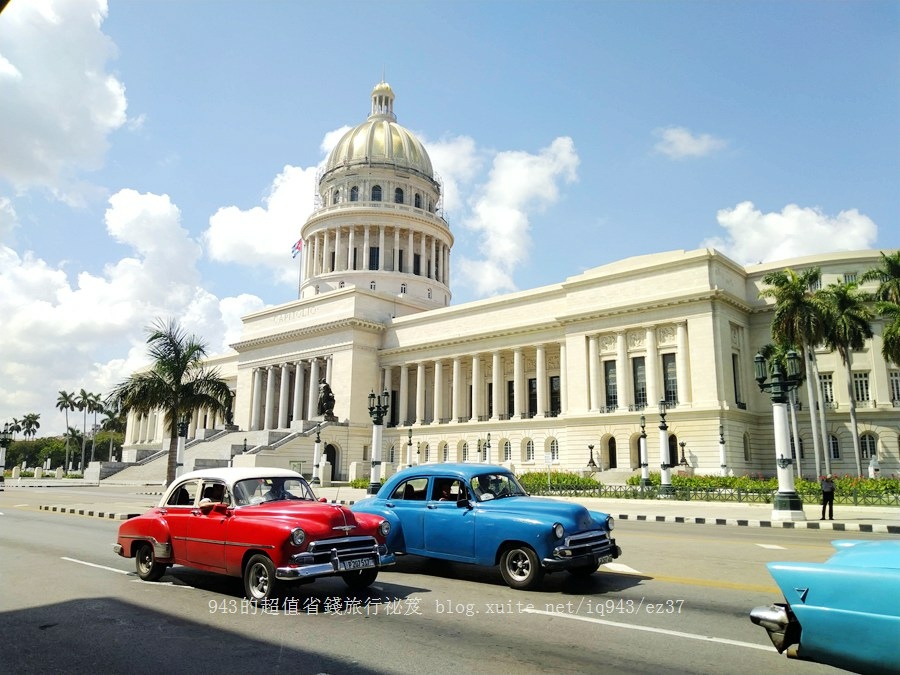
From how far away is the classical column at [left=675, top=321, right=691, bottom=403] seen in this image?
4234 cm

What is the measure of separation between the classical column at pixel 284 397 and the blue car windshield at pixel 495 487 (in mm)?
55593

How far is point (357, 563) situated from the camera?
8.55 meters

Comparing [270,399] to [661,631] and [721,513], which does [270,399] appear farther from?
[661,631]

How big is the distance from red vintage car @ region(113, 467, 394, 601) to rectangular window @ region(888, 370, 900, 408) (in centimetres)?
4373

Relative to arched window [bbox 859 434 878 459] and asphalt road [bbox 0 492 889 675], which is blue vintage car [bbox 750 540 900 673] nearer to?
asphalt road [bbox 0 492 889 675]

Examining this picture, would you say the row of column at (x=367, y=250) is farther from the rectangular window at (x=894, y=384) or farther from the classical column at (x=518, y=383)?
the rectangular window at (x=894, y=384)

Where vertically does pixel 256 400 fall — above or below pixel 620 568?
above

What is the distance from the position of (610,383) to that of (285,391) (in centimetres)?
3281

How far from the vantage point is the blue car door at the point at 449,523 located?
9.90 metres

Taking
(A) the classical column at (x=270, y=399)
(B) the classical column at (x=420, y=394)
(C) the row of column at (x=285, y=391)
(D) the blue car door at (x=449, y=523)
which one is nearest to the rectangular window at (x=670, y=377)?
(B) the classical column at (x=420, y=394)

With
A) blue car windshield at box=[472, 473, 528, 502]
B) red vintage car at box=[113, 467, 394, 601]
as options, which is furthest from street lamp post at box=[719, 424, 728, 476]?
red vintage car at box=[113, 467, 394, 601]

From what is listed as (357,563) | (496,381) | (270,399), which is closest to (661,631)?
(357,563)

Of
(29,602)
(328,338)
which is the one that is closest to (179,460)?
(328,338)

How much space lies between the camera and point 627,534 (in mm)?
16281
